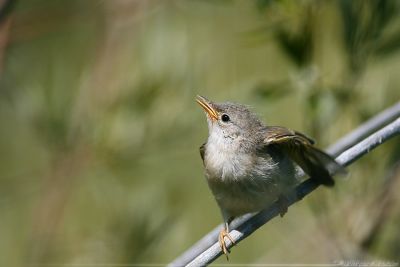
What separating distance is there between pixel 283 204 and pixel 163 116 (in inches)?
49.4

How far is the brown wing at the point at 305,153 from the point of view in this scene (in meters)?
4.32

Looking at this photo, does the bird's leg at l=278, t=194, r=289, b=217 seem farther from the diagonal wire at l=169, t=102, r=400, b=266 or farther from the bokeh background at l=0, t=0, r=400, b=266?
the bokeh background at l=0, t=0, r=400, b=266

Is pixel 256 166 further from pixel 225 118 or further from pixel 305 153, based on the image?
pixel 225 118

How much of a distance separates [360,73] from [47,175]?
178 cm

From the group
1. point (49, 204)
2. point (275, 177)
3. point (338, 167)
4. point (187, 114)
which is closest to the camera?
point (338, 167)

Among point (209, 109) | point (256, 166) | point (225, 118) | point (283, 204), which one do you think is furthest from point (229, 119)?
point (283, 204)

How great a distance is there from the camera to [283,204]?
14.6ft

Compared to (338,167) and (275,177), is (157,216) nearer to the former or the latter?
(275,177)

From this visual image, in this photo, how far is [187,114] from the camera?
5.52m

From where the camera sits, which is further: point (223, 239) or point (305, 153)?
point (305, 153)

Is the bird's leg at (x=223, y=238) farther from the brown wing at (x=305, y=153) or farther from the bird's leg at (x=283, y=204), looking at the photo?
the brown wing at (x=305, y=153)

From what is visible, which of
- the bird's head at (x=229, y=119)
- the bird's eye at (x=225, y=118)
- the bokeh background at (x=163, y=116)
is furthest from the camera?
the bird's eye at (x=225, y=118)

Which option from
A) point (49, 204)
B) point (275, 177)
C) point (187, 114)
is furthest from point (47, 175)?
point (275, 177)

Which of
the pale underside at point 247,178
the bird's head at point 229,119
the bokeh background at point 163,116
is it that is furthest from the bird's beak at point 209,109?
the pale underside at point 247,178
